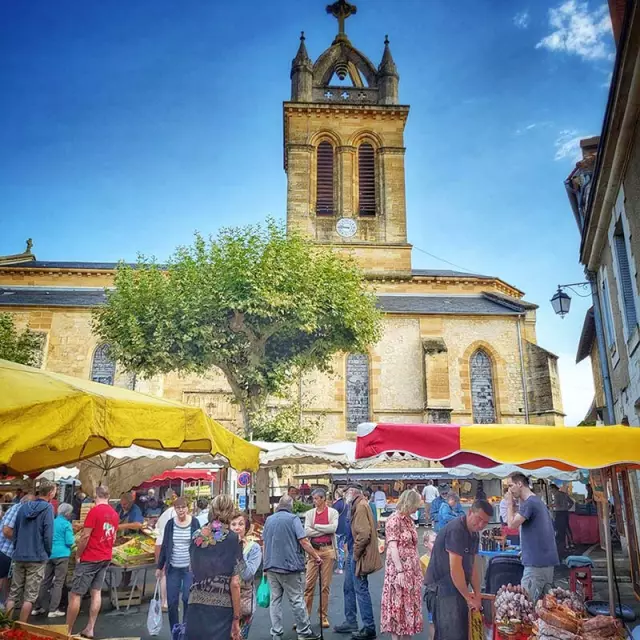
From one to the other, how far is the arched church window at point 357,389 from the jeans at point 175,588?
1853cm

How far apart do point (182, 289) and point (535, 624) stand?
1336 centimetres

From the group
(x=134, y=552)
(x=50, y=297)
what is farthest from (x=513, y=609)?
(x=50, y=297)

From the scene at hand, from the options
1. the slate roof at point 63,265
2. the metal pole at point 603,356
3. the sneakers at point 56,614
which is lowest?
the sneakers at point 56,614

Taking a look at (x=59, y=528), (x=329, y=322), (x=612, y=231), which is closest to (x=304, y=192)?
(x=329, y=322)

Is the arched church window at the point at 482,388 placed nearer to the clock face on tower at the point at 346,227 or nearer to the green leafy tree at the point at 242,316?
the clock face on tower at the point at 346,227

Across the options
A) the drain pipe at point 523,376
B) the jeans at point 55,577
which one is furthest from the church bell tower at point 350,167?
the jeans at point 55,577

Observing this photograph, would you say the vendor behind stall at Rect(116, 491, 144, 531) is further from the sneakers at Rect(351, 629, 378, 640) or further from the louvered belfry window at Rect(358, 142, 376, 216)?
the louvered belfry window at Rect(358, 142, 376, 216)

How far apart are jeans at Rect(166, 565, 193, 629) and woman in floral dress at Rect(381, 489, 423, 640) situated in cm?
222

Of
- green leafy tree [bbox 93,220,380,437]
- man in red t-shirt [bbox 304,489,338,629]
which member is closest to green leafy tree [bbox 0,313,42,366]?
green leafy tree [bbox 93,220,380,437]

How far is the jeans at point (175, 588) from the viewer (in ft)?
20.8

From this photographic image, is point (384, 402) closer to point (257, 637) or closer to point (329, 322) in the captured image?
point (329, 322)

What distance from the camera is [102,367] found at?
26.2 m

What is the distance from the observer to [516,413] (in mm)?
25172

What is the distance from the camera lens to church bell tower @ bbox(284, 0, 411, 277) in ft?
98.8
